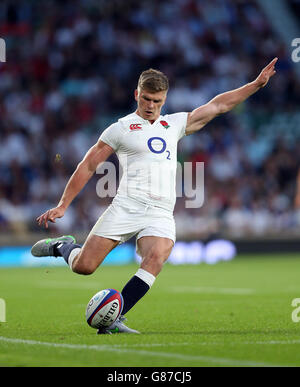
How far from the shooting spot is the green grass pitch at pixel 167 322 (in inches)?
228

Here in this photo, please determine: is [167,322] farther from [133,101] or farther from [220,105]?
[133,101]

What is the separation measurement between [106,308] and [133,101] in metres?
16.0

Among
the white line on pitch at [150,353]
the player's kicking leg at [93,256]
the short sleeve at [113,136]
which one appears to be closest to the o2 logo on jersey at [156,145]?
the short sleeve at [113,136]

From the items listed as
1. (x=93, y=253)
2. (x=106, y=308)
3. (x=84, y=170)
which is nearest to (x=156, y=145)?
(x=84, y=170)

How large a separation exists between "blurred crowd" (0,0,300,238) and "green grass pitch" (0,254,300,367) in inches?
196

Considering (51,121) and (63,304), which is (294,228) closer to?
(51,121)

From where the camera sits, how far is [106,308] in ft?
23.1

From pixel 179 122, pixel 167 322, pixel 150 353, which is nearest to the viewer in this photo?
pixel 150 353

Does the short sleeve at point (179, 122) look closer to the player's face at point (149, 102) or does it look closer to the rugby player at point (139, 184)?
the rugby player at point (139, 184)

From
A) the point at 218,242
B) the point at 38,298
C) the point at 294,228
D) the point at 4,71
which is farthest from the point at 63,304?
the point at 4,71

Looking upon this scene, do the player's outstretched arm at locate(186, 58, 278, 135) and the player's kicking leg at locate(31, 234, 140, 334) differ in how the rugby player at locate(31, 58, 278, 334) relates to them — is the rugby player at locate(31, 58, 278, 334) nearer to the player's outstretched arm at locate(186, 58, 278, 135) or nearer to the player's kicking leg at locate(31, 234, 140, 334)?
the player's kicking leg at locate(31, 234, 140, 334)

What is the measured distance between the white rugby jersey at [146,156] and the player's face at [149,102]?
83mm

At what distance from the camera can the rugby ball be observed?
706 centimetres

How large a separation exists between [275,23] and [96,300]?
19583 mm
